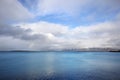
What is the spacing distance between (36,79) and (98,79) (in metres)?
4.04

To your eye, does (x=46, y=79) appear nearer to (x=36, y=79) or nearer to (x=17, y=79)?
(x=36, y=79)

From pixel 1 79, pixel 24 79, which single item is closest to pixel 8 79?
pixel 1 79

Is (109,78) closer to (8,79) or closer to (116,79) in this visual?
(116,79)

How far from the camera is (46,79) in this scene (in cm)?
822

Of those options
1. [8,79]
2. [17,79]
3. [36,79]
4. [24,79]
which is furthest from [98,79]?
[8,79]

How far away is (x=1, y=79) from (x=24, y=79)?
1.66m

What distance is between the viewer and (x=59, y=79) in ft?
27.5

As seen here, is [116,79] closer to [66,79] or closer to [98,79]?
[98,79]

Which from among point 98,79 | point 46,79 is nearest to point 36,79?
point 46,79

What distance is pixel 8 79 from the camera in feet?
28.1

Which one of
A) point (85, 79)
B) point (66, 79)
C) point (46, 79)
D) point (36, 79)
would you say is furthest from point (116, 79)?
Result: point (36, 79)

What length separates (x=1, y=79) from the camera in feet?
28.2

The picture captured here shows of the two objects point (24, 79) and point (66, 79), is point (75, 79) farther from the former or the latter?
point (24, 79)

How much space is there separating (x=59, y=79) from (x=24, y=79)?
2300 mm
